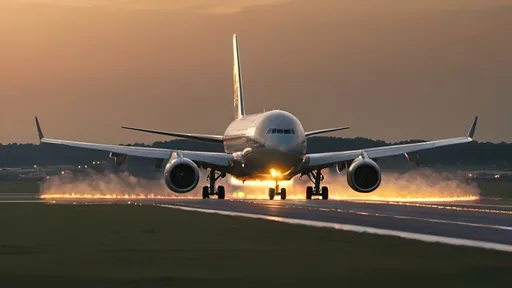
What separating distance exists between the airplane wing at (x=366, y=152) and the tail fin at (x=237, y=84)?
53.4ft

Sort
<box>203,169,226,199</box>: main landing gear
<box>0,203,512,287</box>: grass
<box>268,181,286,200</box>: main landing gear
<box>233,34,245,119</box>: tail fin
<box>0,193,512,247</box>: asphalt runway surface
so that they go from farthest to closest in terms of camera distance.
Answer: <box>233,34,245,119</box>: tail fin, <box>203,169,226,199</box>: main landing gear, <box>268,181,286,200</box>: main landing gear, <box>0,193,512,247</box>: asphalt runway surface, <box>0,203,512,287</box>: grass

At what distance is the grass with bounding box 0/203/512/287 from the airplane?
97.7 ft

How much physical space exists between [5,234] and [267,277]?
51.6ft

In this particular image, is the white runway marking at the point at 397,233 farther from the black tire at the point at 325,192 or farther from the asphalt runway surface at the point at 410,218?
the black tire at the point at 325,192

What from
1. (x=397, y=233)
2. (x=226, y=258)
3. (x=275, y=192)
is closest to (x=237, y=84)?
(x=275, y=192)

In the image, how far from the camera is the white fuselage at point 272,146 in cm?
7181

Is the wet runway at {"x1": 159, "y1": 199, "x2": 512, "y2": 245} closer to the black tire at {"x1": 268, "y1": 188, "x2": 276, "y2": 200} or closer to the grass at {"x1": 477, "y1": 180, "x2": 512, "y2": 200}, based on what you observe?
the black tire at {"x1": 268, "y1": 188, "x2": 276, "y2": 200}

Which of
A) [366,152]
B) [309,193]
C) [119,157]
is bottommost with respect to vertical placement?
[309,193]

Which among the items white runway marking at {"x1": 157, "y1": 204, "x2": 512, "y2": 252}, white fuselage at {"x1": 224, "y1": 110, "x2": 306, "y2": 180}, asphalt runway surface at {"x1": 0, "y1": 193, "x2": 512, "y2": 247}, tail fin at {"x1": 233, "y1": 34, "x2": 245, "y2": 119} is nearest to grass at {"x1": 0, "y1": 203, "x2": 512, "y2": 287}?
white runway marking at {"x1": 157, "y1": 204, "x2": 512, "y2": 252}

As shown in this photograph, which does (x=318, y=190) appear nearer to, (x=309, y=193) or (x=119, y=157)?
(x=309, y=193)

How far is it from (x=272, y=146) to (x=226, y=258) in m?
43.8

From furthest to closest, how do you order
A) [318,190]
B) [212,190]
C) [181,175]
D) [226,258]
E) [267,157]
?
[212,190], [318,190], [181,175], [267,157], [226,258]

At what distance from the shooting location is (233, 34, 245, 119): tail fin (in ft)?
309

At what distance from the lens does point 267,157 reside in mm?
72250
